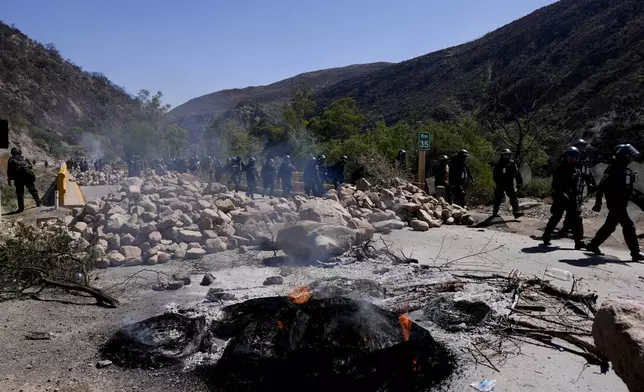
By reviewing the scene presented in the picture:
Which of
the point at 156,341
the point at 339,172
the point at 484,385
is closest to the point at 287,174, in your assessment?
the point at 339,172

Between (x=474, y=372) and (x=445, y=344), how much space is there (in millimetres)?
532

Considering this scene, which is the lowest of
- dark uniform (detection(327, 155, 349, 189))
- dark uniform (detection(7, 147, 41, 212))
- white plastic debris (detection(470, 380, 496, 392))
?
white plastic debris (detection(470, 380, 496, 392))

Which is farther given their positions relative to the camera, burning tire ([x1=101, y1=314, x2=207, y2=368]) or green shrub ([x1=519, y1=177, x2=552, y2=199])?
green shrub ([x1=519, y1=177, x2=552, y2=199])

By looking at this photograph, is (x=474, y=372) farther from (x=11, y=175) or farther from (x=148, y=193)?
(x=11, y=175)

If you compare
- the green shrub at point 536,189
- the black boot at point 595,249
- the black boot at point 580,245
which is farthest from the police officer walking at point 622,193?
the green shrub at point 536,189

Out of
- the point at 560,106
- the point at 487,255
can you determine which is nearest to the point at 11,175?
the point at 487,255

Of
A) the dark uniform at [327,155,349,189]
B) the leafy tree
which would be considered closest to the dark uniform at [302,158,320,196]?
the dark uniform at [327,155,349,189]

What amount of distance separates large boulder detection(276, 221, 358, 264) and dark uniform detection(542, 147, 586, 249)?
3.71 metres

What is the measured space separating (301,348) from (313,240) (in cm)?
313

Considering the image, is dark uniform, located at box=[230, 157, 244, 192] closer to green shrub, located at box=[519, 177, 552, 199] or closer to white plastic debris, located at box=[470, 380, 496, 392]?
green shrub, located at box=[519, 177, 552, 199]

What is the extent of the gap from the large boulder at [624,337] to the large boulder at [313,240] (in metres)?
4.44

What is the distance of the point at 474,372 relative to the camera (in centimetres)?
389

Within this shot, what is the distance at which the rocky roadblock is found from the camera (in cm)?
733

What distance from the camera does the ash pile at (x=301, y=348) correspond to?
3834 millimetres
